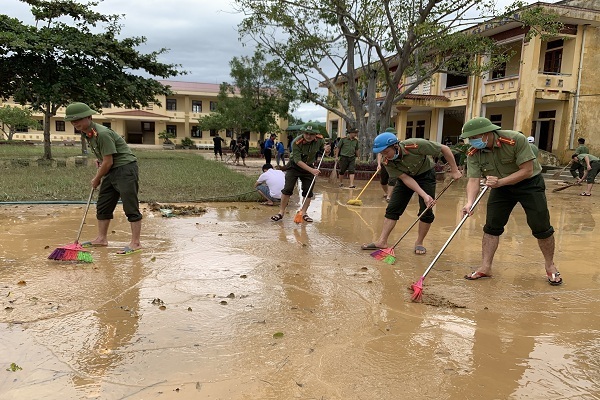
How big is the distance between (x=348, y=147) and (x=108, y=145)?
23.5ft

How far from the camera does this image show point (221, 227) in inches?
259

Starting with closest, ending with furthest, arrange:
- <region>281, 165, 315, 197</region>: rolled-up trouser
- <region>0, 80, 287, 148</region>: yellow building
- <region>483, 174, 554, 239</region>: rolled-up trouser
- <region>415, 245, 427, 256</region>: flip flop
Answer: <region>483, 174, 554, 239</region>: rolled-up trouser
<region>415, 245, 427, 256</region>: flip flop
<region>281, 165, 315, 197</region>: rolled-up trouser
<region>0, 80, 287, 148</region>: yellow building

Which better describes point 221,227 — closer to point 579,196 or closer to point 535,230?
point 535,230

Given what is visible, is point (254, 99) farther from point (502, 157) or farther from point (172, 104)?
point (502, 157)

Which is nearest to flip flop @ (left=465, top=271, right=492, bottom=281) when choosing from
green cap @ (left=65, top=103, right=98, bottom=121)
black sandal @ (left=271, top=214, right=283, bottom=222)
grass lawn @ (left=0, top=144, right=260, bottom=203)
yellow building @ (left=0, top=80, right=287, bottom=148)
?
black sandal @ (left=271, top=214, right=283, bottom=222)

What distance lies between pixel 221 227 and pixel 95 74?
13.7 meters

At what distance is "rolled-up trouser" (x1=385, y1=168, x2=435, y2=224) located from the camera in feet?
17.4

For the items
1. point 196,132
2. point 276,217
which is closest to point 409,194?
point 276,217

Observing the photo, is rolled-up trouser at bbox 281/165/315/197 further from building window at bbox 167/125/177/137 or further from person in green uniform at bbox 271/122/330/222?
building window at bbox 167/125/177/137

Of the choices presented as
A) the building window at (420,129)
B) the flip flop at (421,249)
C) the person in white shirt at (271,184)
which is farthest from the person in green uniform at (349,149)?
the building window at (420,129)

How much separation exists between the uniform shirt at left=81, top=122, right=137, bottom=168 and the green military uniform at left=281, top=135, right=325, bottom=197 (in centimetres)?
252

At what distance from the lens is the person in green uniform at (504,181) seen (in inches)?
162

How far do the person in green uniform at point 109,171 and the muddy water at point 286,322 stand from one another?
0.39 m

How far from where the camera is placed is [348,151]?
37.1 ft
